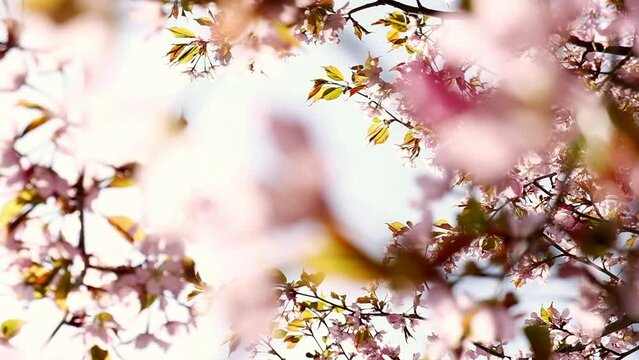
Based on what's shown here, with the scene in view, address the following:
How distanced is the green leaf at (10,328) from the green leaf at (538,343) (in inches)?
31.1

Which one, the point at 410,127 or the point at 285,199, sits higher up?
the point at 410,127

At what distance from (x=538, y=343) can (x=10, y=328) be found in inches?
32.2

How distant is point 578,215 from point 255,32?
148 centimetres

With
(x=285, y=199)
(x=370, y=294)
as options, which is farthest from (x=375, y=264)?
(x=370, y=294)

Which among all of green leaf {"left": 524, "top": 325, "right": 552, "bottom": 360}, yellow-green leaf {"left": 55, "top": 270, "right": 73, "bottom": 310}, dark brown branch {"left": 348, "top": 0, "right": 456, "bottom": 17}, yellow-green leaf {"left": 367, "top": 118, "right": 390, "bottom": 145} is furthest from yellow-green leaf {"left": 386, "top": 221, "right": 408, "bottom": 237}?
yellow-green leaf {"left": 55, "top": 270, "right": 73, "bottom": 310}

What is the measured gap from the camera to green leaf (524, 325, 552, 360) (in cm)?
81

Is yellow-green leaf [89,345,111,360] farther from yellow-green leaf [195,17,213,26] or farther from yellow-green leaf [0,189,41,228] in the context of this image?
yellow-green leaf [195,17,213,26]

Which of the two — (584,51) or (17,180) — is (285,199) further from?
(584,51)

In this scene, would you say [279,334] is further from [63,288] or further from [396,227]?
[63,288]

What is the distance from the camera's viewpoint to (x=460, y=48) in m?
0.83

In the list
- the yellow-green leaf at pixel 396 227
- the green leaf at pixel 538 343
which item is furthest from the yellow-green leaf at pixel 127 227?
the yellow-green leaf at pixel 396 227

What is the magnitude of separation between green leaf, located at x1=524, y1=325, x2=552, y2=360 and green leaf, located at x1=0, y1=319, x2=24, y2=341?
791mm

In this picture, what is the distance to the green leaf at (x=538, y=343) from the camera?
813mm

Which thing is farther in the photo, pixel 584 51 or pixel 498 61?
pixel 584 51
